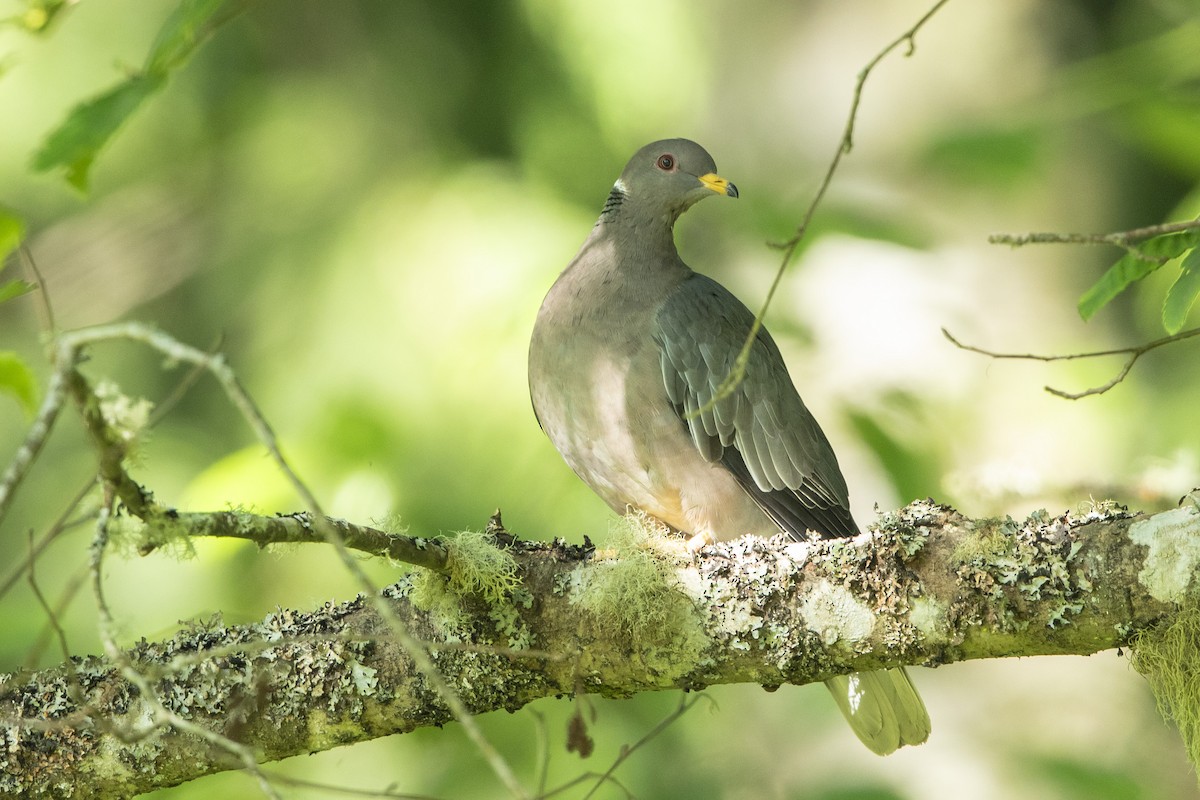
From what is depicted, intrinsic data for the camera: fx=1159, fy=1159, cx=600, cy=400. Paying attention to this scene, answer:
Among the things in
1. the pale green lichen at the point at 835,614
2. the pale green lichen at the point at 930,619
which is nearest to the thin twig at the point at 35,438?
the pale green lichen at the point at 835,614

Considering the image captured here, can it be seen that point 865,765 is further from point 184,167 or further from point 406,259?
point 184,167

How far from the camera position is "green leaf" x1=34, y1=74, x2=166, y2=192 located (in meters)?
1.94

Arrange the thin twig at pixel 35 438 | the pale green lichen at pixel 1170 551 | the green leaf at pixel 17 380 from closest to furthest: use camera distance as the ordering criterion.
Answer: the thin twig at pixel 35 438 < the green leaf at pixel 17 380 < the pale green lichen at pixel 1170 551

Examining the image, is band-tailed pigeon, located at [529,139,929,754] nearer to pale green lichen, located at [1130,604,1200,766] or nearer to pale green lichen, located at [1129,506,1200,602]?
pale green lichen, located at [1130,604,1200,766]

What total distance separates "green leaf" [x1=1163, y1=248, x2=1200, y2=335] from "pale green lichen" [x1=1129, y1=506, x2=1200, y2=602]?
0.36 m

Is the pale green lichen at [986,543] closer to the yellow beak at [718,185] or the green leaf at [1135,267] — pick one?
the green leaf at [1135,267]

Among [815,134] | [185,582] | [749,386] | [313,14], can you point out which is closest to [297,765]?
[185,582]

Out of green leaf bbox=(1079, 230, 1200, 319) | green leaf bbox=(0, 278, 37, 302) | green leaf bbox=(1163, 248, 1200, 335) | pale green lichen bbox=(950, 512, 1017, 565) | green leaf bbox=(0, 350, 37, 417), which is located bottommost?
green leaf bbox=(0, 350, 37, 417)

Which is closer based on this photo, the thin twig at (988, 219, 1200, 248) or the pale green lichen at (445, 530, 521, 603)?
the thin twig at (988, 219, 1200, 248)

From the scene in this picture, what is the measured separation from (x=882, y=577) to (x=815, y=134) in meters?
3.96

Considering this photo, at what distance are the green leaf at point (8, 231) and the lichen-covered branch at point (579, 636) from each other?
94cm

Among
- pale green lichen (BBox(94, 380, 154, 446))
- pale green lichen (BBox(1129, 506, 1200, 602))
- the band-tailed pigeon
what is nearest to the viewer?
pale green lichen (BBox(94, 380, 154, 446))

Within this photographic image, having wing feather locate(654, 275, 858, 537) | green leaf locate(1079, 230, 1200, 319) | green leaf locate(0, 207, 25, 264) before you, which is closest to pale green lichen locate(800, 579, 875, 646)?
green leaf locate(1079, 230, 1200, 319)

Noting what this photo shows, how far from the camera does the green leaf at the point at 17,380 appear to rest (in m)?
1.88
